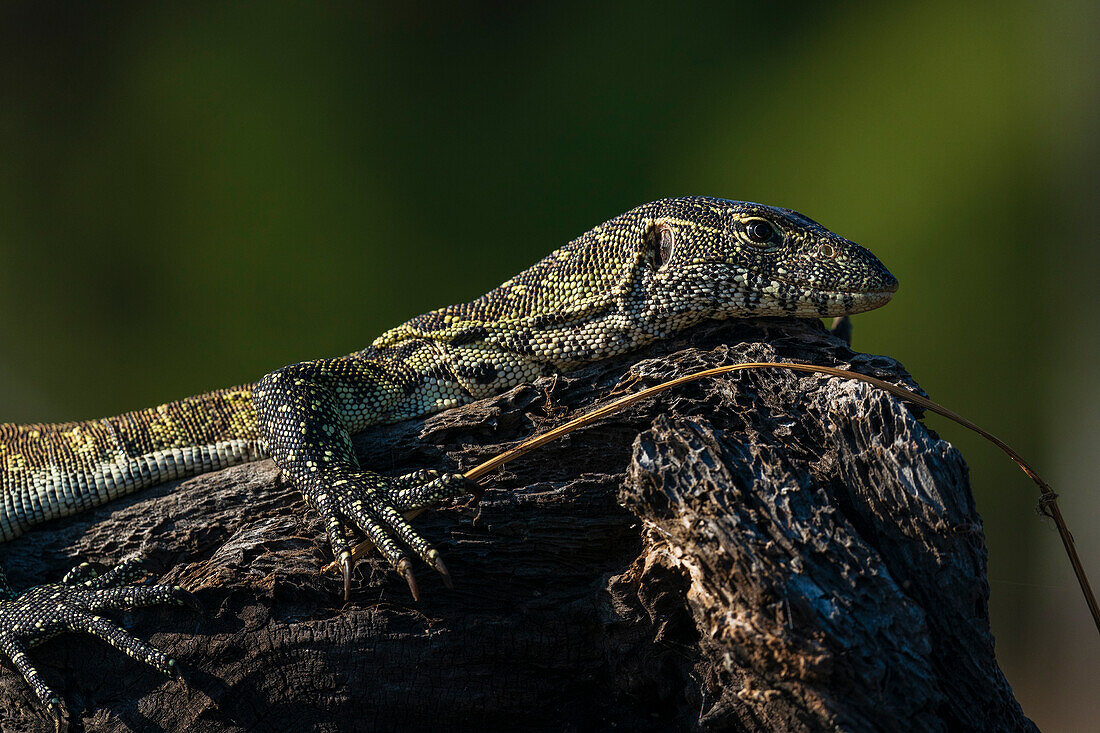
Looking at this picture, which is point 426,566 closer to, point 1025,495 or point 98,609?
point 98,609

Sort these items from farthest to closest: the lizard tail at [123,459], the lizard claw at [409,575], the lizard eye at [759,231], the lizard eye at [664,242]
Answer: the lizard tail at [123,459]
the lizard eye at [664,242]
the lizard eye at [759,231]
the lizard claw at [409,575]

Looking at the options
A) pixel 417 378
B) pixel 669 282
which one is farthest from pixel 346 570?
pixel 669 282

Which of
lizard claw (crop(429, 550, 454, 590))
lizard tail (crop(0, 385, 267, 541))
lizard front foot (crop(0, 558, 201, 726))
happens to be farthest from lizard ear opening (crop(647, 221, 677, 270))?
lizard front foot (crop(0, 558, 201, 726))

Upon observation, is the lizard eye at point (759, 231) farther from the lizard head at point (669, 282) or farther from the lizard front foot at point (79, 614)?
the lizard front foot at point (79, 614)

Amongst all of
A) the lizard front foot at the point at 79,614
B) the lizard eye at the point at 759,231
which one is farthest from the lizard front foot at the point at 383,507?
the lizard eye at the point at 759,231

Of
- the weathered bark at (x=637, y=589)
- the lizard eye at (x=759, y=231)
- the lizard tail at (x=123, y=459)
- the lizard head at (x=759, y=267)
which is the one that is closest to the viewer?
the weathered bark at (x=637, y=589)

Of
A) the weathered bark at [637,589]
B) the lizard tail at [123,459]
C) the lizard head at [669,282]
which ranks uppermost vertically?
the lizard head at [669,282]
